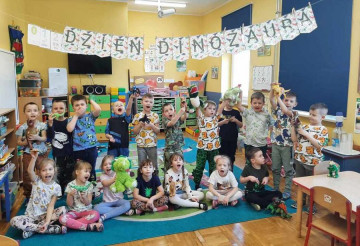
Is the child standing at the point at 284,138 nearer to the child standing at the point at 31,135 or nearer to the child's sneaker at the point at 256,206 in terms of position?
the child's sneaker at the point at 256,206

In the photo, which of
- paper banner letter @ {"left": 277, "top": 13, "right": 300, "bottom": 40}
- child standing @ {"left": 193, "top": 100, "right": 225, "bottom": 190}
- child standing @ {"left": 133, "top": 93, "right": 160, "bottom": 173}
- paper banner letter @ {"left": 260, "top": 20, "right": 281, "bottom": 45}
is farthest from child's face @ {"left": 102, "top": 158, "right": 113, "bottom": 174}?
paper banner letter @ {"left": 277, "top": 13, "right": 300, "bottom": 40}

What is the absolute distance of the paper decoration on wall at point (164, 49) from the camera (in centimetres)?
335

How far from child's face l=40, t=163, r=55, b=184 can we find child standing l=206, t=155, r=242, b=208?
5.23ft

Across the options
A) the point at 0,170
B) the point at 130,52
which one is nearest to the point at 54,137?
the point at 0,170

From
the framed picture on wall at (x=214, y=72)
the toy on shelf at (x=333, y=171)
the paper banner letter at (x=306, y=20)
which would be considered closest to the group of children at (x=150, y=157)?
the toy on shelf at (x=333, y=171)

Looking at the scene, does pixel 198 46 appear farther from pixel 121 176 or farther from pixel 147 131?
pixel 121 176

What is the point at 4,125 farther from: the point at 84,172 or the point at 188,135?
the point at 188,135

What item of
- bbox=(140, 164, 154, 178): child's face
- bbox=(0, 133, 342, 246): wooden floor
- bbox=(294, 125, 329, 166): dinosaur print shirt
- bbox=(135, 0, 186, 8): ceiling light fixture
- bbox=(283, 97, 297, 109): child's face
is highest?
bbox=(135, 0, 186, 8): ceiling light fixture

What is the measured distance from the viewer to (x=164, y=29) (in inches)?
293

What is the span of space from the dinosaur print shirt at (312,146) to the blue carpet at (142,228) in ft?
1.86

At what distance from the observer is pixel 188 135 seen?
6.99m

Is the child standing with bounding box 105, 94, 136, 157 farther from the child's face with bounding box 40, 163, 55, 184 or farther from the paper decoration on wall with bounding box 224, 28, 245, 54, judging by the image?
the paper decoration on wall with bounding box 224, 28, 245, 54

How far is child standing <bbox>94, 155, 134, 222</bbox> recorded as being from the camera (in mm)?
2822

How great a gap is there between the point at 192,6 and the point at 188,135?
3.06m
